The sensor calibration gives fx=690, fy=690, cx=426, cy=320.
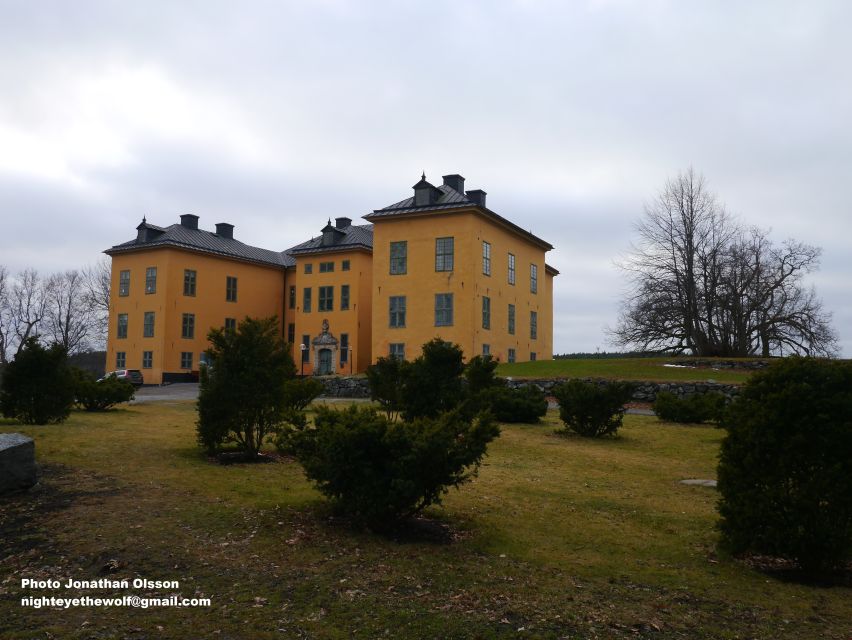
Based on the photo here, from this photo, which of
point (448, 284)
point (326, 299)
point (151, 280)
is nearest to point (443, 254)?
point (448, 284)

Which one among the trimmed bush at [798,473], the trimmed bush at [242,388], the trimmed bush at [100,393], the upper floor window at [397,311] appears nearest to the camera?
the trimmed bush at [798,473]

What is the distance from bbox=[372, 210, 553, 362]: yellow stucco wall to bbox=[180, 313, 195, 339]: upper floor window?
15.2 meters

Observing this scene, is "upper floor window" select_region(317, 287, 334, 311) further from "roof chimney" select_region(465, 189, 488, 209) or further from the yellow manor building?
"roof chimney" select_region(465, 189, 488, 209)

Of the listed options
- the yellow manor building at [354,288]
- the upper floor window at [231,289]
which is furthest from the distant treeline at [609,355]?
the upper floor window at [231,289]

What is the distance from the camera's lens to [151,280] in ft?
154

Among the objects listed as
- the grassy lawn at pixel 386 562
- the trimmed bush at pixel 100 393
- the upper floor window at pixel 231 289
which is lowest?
the grassy lawn at pixel 386 562

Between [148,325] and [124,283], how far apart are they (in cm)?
411

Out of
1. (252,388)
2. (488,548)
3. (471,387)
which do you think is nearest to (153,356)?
(471,387)

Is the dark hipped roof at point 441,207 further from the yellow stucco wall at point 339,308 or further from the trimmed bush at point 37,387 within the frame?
the trimmed bush at point 37,387

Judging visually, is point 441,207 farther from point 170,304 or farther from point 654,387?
point 170,304

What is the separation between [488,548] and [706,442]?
1088 centimetres

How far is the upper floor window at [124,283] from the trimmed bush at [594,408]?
131 ft

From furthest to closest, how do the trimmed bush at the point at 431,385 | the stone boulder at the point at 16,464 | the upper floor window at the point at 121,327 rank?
1. the upper floor window at the point at 121,327
2. the trimmed bush at the point at 431,385
3. the stone boulder at the point at 16,464

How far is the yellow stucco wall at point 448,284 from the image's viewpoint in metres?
37.1
